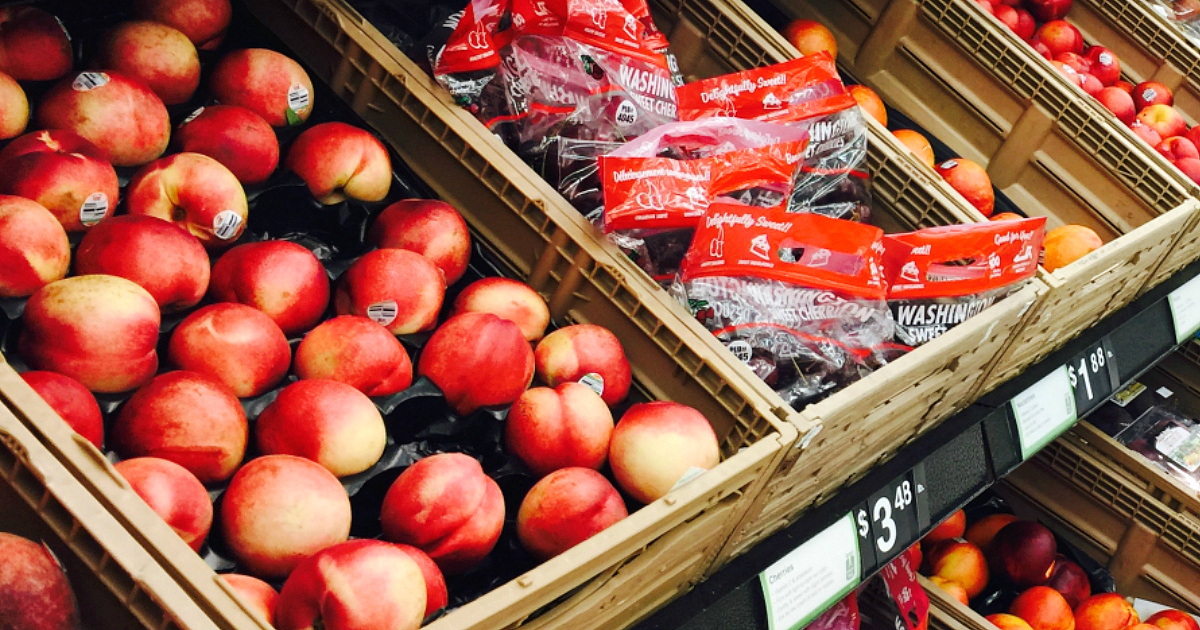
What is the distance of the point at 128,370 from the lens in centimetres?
101

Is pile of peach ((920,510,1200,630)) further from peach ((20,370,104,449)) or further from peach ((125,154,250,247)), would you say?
peach ((20,370,104,449))

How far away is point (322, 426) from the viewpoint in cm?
103

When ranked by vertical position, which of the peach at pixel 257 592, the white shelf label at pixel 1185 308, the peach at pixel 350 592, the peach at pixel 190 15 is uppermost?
the white shelf label at pixel 1185 308

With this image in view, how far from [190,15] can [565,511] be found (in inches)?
33.2

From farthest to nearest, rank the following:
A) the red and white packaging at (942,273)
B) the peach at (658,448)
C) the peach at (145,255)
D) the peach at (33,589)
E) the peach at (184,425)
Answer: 1. the red and white packaging at (942,273)
2. the peach at (658,448)
3. the peach at (145,255)
4. the peach at (184,425)
5. the peach at (33,589)

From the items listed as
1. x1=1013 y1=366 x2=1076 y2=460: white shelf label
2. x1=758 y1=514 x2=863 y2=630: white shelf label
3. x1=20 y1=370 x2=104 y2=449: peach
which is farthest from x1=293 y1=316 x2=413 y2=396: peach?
x1=1013 y1=366 x2=1076 y2=460: white shelf label

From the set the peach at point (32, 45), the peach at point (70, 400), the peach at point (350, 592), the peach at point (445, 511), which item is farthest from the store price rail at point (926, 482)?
the peach at point (32, 45)

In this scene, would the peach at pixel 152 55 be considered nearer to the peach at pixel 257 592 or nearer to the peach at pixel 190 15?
the peach at pixel 190 15

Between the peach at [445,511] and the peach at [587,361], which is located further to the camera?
the peach at [587,361]

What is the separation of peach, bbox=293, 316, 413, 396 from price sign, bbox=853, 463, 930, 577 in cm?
64

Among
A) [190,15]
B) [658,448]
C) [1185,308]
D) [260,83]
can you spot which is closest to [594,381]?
[658,448]

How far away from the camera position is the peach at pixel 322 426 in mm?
1034

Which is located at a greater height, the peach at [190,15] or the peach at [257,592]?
the peach at [190,15]

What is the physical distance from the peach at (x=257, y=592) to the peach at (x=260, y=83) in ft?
2.34
